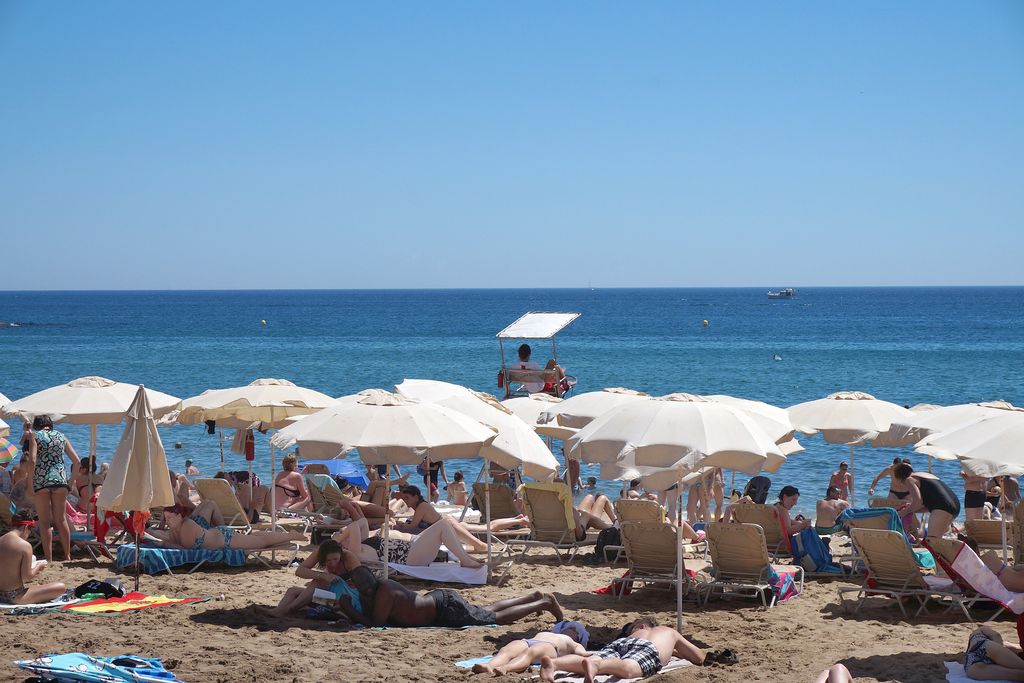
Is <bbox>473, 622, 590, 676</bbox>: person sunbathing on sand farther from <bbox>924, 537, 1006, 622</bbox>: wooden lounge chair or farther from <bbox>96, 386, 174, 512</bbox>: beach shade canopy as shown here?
<bbox>96, 386, 174, 512</bbox>: beach shade canopy

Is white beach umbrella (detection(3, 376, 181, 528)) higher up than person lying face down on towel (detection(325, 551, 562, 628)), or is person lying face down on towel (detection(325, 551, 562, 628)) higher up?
white beach umbrella (detection(3, 376, 181, 528))

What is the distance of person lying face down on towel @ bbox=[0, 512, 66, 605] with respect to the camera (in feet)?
25.4

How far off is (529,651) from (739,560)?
2.74m

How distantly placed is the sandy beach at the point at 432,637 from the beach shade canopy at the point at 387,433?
50.9 inches

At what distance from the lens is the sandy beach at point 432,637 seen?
6.44 meters

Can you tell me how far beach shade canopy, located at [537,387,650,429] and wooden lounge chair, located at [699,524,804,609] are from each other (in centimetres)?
307

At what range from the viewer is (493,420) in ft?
32.7

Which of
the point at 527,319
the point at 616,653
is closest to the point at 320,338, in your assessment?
the point at 527,319

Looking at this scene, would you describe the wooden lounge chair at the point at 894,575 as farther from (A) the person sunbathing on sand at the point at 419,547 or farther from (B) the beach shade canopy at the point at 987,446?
(A) the person sunbathing on sand at the point at 419,547

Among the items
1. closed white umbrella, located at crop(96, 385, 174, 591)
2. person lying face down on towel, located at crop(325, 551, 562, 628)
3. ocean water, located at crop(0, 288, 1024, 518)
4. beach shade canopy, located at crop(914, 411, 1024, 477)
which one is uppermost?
beach shade canopy, located at crop(914, 411, 1024, 477)

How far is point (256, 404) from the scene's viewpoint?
11.1 meters

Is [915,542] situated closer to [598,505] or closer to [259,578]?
[598,505]

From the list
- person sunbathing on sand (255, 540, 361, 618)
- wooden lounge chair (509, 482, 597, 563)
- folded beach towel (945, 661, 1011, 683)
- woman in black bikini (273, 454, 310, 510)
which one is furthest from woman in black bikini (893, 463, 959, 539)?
woman in black bikini (273, 454, 310, 510)

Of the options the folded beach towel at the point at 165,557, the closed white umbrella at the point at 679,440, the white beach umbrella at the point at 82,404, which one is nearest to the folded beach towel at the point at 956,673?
the closed white umbrella at the point at 679,440
